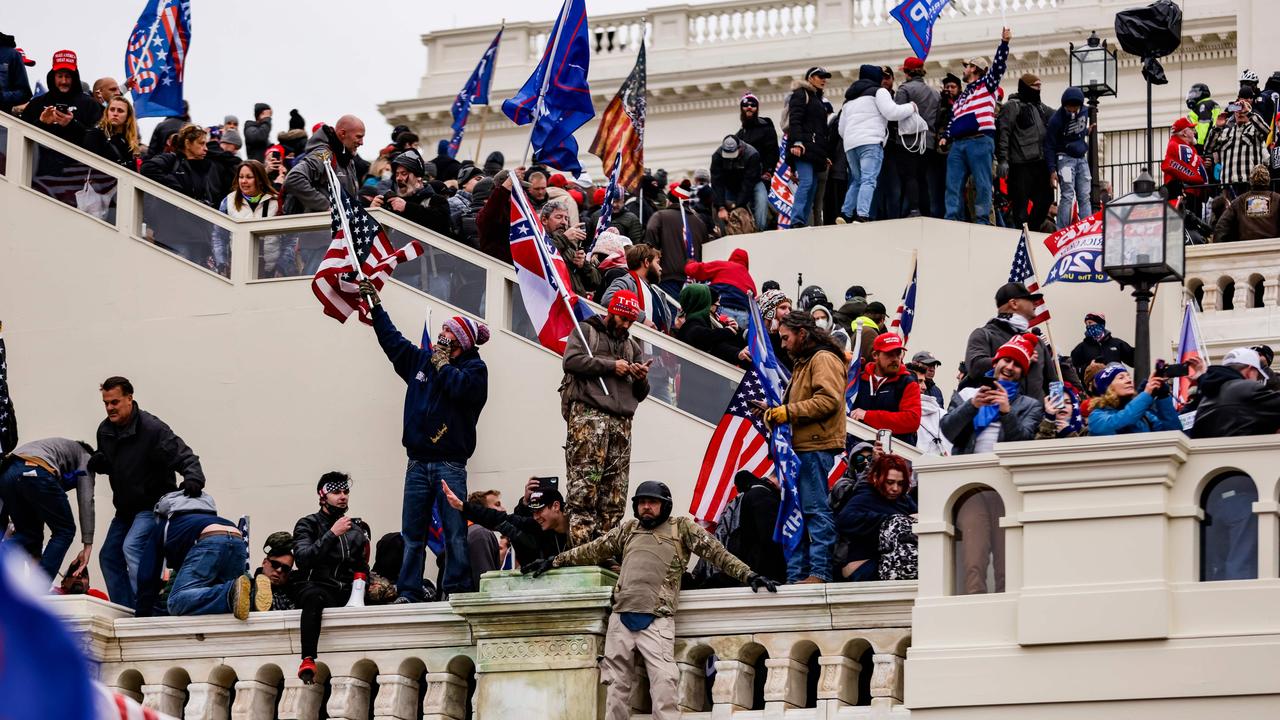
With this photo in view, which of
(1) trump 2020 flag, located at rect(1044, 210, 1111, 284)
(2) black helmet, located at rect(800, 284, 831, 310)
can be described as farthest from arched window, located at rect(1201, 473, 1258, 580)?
(2) black helmet, located at rect(800, 284, 831, 310)

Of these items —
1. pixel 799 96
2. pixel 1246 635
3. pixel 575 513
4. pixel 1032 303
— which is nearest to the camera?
pixel 1246 635

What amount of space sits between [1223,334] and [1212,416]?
22.4ft

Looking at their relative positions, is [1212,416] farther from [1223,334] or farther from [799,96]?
[799,96]

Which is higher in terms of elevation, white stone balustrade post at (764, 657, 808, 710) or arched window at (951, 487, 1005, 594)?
arched window at (951, 487, 1005, 594)

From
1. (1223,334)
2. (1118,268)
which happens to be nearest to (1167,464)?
(1118,268)

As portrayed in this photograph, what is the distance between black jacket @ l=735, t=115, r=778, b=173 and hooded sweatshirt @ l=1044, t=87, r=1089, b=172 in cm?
287

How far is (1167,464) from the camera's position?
36.4 ft

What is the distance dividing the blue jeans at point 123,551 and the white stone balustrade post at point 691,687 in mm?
4176

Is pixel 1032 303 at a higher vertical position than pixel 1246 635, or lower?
higher

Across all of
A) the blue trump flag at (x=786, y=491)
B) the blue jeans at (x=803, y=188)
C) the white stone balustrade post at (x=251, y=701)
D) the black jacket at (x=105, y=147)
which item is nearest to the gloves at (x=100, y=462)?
the white stone balustrade post at (x=251, y=701)

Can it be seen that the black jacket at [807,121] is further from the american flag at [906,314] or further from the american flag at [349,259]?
the american flag at [349,259]

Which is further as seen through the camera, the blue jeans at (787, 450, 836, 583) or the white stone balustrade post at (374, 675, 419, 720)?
the white stone balustrade post at (374, 675, 419, 720)

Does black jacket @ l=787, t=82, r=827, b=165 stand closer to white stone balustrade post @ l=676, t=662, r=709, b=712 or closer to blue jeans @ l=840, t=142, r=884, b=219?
blue jeans @ l=840, t=142, r=884, b=219

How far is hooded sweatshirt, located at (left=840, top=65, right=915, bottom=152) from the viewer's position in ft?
69.3
